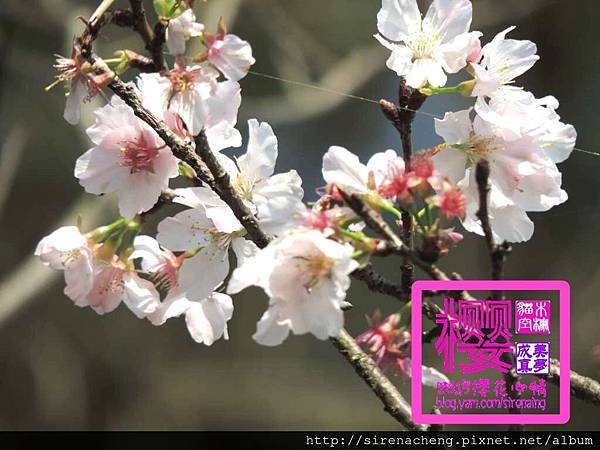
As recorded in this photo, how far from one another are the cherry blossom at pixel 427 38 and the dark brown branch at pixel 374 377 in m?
0.11

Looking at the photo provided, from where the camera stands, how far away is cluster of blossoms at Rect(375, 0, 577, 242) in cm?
26

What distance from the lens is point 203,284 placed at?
290 millimetres

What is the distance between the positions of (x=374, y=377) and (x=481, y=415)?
54 mm

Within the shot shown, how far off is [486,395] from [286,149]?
0.30 metres

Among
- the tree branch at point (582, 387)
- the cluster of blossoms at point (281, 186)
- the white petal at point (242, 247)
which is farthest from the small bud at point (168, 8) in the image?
the tree branch at point (582, 387)

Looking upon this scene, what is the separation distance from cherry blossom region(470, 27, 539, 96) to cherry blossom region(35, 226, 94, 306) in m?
0.18

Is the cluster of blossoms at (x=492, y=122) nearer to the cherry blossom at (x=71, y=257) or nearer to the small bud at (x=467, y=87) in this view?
the small bud at (x=467, y=87)

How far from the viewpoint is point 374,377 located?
278 mm

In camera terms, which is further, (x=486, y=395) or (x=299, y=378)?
(x=299, y=378)

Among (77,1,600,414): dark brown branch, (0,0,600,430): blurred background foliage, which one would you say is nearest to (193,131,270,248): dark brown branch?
(77,1,600,414): dark brown branch

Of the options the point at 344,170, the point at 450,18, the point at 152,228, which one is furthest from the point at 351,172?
the point at 152,228

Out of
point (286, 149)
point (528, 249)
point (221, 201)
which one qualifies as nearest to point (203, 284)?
point (221, 201)

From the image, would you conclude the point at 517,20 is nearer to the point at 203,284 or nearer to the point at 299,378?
the point at 299,378

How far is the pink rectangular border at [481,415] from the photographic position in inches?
9.3
